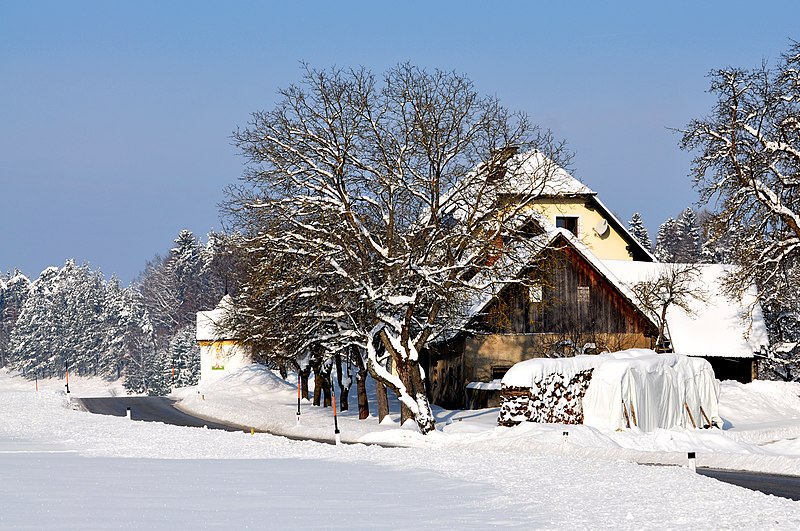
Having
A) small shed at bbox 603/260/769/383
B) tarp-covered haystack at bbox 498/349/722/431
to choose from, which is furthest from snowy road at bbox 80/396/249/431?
small shed at bbox 603/260/769/383

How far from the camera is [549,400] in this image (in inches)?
1321

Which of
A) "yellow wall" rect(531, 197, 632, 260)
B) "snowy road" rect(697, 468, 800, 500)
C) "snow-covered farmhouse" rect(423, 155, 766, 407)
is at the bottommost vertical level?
"snowy road" rect(697, 468, 800, 500)

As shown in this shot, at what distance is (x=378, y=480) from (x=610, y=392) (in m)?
15.2

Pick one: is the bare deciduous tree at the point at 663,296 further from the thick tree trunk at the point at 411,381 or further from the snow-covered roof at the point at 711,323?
the thick tree trunk at the point at 411,381

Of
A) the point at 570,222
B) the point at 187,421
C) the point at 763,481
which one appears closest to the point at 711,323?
the point at 570,222

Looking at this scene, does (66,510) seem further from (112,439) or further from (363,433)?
(363,433)

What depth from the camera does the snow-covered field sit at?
13.6m

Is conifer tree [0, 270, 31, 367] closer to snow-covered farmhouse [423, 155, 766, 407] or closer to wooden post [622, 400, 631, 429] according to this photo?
snow-covered farmhouse [423, 155, 766, 407]

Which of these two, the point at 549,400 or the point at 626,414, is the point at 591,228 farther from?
the point at 626,414

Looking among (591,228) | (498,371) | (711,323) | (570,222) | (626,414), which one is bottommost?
(626,414)

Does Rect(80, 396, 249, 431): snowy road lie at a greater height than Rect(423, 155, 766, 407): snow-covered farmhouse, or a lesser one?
lesser

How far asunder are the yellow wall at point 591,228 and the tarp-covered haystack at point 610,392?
23.9 m

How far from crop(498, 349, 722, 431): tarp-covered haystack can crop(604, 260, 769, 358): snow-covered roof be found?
12505mm

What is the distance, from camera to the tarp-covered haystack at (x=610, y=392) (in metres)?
32.4
